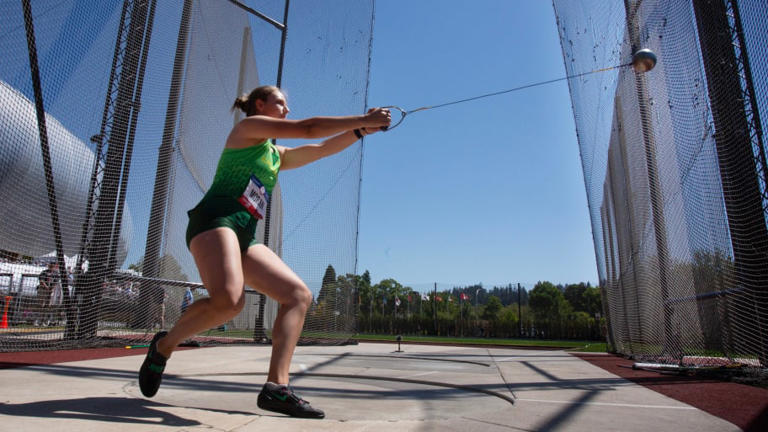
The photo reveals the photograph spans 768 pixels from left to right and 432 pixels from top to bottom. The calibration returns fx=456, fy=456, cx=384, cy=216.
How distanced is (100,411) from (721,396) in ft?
11.7

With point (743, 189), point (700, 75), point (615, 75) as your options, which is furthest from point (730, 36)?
point (615, 75)

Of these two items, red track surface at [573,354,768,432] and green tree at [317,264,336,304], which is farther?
green tree at [317,264,336,304]

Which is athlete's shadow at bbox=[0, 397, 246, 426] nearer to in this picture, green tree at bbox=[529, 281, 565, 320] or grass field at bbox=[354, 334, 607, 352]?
grass field at bbox=[354, 334, 607, 352]

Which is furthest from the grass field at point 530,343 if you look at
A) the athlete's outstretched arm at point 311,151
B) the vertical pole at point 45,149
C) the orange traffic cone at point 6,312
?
the athlete's outstretched arm at point 311,151

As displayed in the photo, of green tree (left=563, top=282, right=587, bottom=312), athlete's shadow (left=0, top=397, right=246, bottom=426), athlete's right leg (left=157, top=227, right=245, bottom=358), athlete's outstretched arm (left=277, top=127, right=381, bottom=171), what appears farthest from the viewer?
green tree (left=563, top=282, right=587, bottom=312)

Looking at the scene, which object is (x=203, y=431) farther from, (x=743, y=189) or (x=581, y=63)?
(x=581, y=63)

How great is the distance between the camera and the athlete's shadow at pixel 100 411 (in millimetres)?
1785

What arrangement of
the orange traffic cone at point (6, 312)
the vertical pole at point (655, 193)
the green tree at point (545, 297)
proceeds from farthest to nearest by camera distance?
the green tree at point (545, 297)
the vertical pole at point (655, 193)
the orange traffic cone at point (6, 312)

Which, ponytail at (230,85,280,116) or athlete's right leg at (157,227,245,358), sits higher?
ponytail at (230,85,280,116)

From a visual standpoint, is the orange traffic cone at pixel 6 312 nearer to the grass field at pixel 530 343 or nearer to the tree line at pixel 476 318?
the grass field at pixel 530 343

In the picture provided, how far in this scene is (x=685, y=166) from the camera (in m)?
5.06

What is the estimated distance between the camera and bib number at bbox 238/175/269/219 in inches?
85.0

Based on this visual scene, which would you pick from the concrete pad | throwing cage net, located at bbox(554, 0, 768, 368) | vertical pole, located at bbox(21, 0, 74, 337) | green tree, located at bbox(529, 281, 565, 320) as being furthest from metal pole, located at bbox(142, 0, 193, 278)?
green tree, located at bbox(529, 281, 565, 320)

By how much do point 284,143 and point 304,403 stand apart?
23.4 ft
